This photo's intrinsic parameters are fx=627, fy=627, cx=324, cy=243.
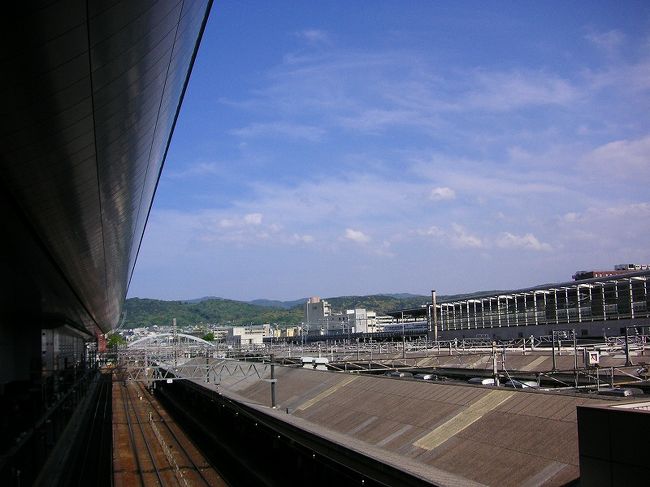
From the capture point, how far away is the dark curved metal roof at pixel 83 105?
4.70 meters

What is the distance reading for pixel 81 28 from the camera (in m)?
4.65

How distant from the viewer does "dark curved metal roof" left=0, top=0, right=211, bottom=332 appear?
470 centimetres

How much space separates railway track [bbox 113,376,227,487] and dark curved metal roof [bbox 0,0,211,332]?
42.8 feet

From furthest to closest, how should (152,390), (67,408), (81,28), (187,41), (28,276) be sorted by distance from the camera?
1. (152,390)
2. (67,408)
3. (28,276)
4. (187,41)
5. (81,28)

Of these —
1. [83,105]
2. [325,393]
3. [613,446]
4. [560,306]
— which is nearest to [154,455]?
[325,393]

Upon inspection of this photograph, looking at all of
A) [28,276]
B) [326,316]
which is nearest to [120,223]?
[28,276]

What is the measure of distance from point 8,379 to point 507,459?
14647 millimetres

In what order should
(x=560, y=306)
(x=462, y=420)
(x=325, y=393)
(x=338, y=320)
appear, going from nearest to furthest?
1. (x=462, y=420)
2. (x=325, y=393)
3. (x=560, y=306)
4. (x=338, y=320)

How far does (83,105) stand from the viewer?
6.39m

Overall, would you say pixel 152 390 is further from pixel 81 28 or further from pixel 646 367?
pixel 81 28

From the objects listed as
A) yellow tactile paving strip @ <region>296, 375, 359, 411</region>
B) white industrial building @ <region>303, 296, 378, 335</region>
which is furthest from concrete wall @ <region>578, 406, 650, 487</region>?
white industrial building @ <region>303, 296, 378, 335</region>

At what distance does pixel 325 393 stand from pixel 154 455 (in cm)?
980

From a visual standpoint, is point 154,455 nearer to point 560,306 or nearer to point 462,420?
point 462,420

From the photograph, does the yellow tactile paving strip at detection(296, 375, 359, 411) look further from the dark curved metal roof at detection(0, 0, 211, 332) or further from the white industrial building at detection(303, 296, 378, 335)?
the white industrial building at detection(303, 296, 378, 335)
